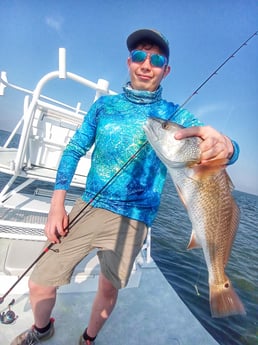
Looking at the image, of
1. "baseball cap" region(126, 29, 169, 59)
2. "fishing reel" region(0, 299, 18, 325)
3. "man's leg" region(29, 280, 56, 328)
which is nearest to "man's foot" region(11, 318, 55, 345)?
"man's leg" region(29, 280, 56, 328)

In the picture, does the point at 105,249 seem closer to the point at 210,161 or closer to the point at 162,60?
the point at 210,161

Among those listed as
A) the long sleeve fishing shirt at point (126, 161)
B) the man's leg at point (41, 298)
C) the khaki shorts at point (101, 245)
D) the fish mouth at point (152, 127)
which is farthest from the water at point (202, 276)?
the fish mouth at point (152, 127)

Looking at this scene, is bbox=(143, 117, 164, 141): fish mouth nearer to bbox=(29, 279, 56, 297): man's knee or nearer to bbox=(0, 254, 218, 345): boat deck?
bbox=(29, 279, 56, 297): man's knee

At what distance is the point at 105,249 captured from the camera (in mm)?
2326

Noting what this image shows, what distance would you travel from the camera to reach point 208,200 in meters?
1.78

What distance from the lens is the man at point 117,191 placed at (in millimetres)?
2250

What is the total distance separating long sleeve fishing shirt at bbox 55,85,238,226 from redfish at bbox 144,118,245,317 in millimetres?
392

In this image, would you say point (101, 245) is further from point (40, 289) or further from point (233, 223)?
point (233, 223)

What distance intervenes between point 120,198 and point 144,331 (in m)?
1.95

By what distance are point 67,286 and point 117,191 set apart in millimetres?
2063

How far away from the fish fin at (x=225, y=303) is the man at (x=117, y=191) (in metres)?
0.79

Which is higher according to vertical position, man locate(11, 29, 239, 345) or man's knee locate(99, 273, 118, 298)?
man locate(11, 29, 239, 345)

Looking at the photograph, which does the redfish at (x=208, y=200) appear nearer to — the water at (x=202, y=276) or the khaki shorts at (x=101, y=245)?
the khaki shorts at (x=101, y=245)

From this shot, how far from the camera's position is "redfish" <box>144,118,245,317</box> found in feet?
5.75
